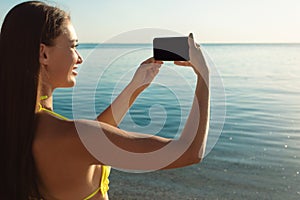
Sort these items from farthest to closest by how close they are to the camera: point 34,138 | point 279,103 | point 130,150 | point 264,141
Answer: point 279,103
point 264,141
point 34,138
point 130,150

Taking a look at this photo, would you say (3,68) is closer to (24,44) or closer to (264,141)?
(24,44)

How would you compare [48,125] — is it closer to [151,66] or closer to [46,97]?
[46,97]

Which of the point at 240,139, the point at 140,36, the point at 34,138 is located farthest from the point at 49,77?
the point at 240,139

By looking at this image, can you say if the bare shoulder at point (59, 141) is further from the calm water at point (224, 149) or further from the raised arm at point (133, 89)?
the raised arm at point (133, 89)

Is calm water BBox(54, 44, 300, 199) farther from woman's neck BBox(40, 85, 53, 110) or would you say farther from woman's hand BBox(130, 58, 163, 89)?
woman's neck BBox(40, 85, 53, 110)

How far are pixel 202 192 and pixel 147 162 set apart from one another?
4620 millimetres

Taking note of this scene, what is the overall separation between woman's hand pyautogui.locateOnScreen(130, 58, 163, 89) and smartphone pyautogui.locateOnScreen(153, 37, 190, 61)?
0.09 m

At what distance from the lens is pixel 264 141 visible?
8.42 metres

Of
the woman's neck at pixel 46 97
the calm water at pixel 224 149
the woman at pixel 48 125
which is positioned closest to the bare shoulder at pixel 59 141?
the woman at pixel 48 125

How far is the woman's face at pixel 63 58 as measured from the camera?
1.92 m

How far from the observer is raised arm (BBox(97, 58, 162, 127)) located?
2.34 meters

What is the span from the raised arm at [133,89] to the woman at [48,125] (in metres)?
0.43

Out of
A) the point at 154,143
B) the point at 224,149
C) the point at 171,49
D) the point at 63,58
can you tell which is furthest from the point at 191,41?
the point at 224,149

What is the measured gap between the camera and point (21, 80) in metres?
1.82
